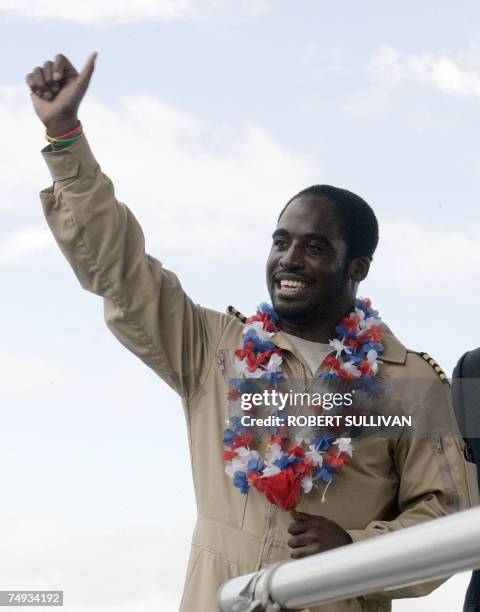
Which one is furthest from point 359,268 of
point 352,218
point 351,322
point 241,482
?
point 241,482

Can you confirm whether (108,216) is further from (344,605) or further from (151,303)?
(344,605)

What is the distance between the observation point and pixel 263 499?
14.3ft

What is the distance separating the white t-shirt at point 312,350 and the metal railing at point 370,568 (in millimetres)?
2877

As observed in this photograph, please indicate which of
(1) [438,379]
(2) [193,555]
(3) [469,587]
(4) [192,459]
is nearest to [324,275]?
(1) [438,379]

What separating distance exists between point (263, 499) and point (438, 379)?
3.01ft

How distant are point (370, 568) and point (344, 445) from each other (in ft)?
9.38

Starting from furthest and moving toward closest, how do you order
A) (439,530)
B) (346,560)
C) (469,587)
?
1. (469,587)
2. (346,560)
3. (439,530)

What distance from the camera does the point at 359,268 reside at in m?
5.05

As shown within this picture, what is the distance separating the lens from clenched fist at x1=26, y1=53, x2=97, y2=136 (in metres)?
4.12

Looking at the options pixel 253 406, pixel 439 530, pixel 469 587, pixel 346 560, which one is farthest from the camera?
pixel 253 406

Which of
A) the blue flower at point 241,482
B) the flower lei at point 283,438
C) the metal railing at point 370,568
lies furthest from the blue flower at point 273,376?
the metal railing at point 370,568

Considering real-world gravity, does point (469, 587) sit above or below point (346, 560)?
above

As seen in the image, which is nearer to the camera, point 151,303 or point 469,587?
point 469,587

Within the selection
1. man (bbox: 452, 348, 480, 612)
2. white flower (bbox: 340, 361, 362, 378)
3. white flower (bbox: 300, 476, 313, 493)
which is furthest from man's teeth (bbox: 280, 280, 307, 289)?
man (bbox: 452, 348, 480, 612)
